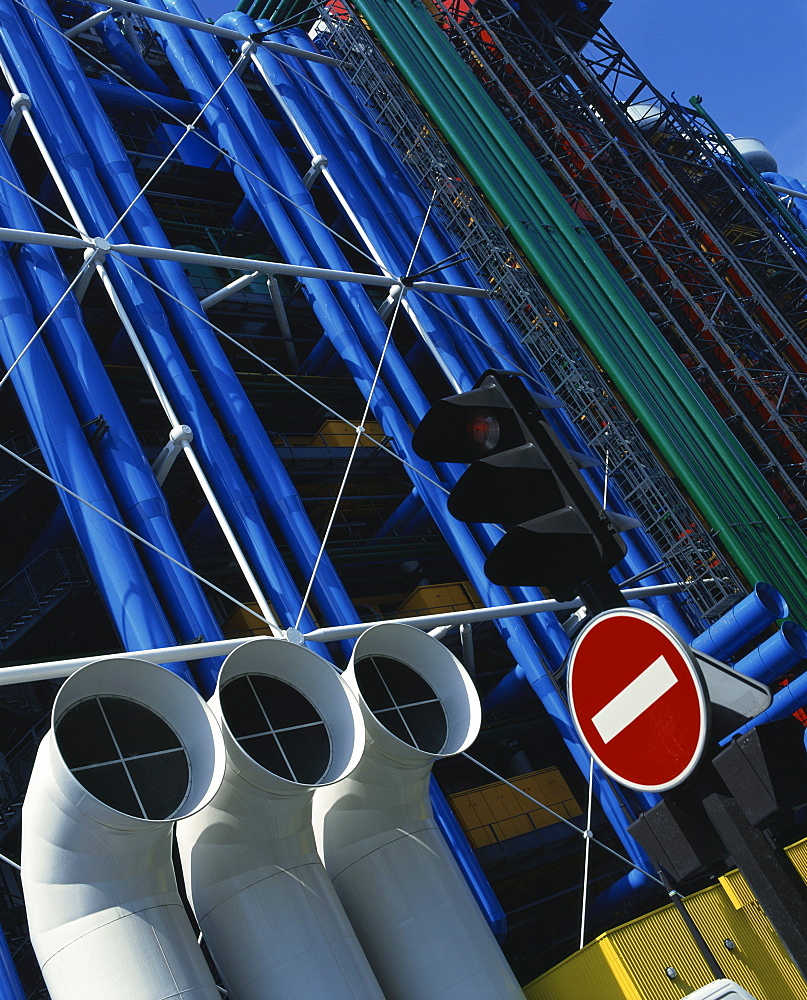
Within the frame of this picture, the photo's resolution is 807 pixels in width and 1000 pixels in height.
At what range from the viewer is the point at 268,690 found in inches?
468

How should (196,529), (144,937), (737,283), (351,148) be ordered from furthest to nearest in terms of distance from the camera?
(737,283) < (351,148) < (196,529) < (144,937)

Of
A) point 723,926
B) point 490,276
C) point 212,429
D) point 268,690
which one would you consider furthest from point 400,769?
point 490,276

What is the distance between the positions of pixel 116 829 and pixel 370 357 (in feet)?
48.2

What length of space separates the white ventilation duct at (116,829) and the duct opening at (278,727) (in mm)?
894

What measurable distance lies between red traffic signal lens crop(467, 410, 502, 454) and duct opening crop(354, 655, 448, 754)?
8.61 metres

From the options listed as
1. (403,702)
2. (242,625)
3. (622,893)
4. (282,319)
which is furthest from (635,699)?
(282,319)

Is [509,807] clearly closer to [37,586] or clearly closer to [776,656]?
[776,656]

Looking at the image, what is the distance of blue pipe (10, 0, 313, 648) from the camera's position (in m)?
17.5

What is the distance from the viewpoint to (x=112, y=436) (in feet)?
55.7

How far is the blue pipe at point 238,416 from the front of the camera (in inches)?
682

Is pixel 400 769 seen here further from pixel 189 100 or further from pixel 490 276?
pixel 189 100

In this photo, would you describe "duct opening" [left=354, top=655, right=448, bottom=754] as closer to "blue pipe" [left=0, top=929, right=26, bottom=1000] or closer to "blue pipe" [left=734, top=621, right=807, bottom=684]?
"blue pipe" [left=0, top=929, right=26, bottom=1000]

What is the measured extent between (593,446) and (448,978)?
12.8 metres

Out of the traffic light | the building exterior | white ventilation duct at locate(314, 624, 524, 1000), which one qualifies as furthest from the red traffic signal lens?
the building exterior
